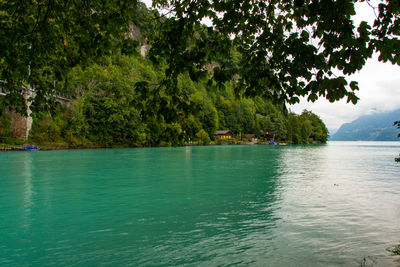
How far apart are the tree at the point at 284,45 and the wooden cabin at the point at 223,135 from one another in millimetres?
110215

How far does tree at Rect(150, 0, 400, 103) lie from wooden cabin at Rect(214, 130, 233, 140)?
110 m

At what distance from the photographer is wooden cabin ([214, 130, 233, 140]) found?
118350 mm

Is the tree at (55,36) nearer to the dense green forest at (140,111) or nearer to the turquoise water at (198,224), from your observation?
the dense green forest at (140,111)

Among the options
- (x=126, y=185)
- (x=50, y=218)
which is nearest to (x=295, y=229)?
(x=50, y=218)

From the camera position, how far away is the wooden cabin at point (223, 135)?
388 ft

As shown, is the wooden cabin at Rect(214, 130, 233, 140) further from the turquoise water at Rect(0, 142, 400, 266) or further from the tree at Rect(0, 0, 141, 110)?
the tree at Rect(0, 0, 141, 110)

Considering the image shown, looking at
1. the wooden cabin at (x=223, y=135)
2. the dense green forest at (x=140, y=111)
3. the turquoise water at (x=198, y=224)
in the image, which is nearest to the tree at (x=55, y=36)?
the dense green forest at (x=140, y=111)

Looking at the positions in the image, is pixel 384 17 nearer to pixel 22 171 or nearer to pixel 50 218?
pixel 50 218

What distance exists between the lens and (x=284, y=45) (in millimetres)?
5582

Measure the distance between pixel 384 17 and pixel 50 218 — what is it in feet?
37.3

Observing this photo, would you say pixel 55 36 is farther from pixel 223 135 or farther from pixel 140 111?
pixel 223 135

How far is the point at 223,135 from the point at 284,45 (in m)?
116

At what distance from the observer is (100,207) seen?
12.3 meters

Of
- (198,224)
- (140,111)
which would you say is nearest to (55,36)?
(140,111)
